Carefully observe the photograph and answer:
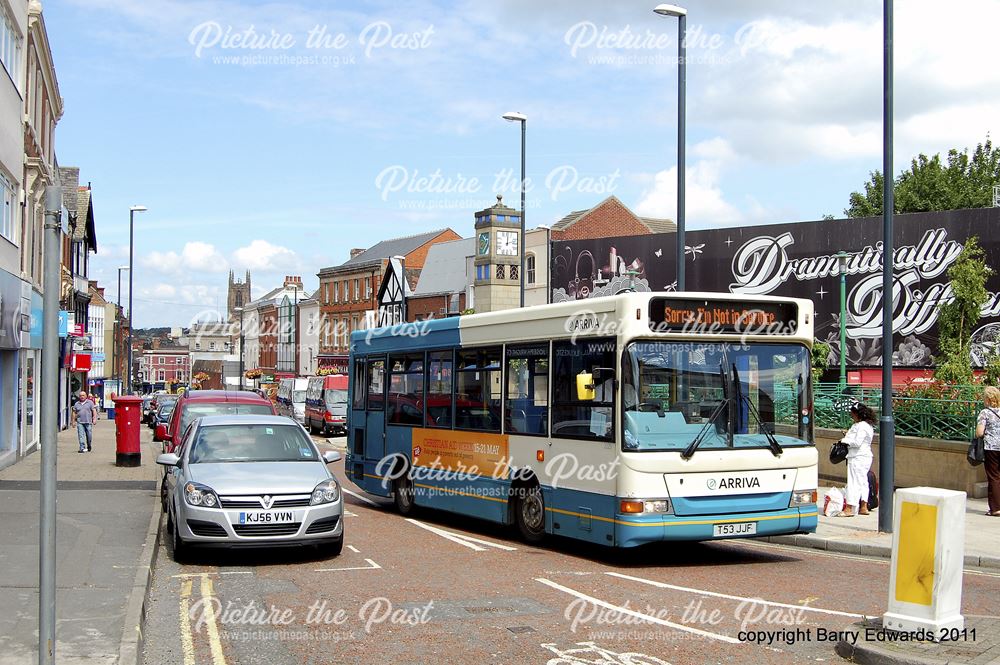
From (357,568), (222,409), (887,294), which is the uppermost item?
(887,294)

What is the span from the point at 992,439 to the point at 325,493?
9524 mm

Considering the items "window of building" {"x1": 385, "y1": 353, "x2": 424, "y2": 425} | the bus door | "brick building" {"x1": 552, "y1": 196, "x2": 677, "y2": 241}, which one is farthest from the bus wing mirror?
"brick building" {"x1": 552, "y1": 196, "x2": 677, "y2": 241}

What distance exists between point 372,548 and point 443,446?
2.56m

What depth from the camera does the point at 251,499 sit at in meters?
11.1

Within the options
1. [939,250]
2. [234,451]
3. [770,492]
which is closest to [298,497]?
[234,451]

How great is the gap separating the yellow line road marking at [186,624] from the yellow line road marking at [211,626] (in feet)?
0.44

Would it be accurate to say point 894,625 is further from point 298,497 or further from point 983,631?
point 298,497

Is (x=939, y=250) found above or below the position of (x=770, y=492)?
above

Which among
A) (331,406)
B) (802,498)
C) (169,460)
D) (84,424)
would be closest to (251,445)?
(169,460)

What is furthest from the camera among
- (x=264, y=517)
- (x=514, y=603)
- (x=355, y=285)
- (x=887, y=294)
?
(x=355, y=285)

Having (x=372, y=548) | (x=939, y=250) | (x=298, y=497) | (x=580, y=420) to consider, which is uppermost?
(x=939, y=250)

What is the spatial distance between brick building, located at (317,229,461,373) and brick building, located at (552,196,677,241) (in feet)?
58.1

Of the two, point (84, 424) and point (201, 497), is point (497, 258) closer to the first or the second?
point (84, 424)

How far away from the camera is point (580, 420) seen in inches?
464
